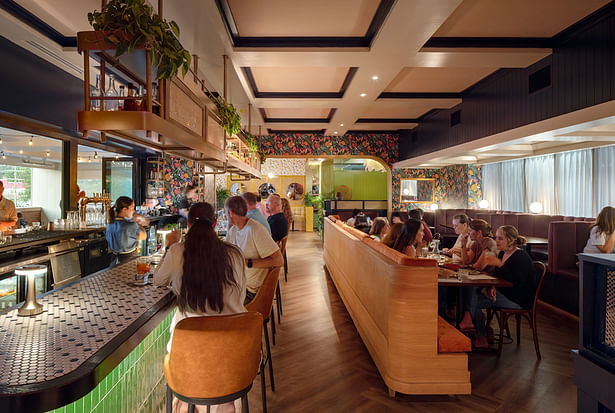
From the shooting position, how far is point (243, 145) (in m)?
6.04

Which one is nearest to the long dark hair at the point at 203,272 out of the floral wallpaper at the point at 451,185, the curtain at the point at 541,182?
the curtain at the point at 541,182

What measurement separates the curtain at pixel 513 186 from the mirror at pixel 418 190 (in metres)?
1.97

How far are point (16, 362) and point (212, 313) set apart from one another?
86 centimetres

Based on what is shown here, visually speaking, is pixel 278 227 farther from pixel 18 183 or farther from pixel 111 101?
pixel 18 183

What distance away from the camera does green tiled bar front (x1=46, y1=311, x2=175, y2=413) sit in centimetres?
159

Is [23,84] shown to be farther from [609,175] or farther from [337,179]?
[337,179]

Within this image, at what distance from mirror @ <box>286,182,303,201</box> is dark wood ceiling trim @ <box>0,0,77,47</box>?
12377 mm

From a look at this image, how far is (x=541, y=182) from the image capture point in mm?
8016

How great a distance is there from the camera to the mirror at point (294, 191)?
16.2m

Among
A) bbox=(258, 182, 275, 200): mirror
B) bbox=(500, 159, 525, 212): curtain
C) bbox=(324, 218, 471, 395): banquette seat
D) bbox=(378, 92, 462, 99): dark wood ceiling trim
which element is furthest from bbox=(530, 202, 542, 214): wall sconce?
bbox=(258, 182, 275, 200): mirror

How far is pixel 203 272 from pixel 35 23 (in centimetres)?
358

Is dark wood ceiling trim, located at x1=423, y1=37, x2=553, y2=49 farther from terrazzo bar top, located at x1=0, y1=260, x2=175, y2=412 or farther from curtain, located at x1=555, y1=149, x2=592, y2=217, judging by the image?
terrazzo bar top, located at x1=0, y1=260, x2=175, y2=412

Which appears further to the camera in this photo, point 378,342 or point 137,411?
point 378,342

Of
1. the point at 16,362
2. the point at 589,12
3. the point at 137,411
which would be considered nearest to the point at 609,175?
the point at 589,12
